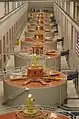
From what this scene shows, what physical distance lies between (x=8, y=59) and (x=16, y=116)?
17.4m

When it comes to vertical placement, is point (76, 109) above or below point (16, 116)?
below

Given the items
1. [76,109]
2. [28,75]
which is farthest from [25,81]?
[76,109]

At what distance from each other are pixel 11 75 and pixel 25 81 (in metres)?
1.32

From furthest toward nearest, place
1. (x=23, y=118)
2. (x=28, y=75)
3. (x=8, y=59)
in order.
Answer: (x=8, y=59) → (x=28, y=75) → (x=23, y=118)

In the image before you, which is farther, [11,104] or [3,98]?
[3,98]

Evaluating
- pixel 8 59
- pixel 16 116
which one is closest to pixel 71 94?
pixel 16 116

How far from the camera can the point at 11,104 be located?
1527cm

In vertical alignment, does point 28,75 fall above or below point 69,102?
above

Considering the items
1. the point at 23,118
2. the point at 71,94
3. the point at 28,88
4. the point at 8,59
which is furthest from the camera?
the point at 8,59

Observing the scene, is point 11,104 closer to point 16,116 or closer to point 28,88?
point 28,88

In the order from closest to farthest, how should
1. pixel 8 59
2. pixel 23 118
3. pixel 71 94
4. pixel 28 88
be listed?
pixel 23 118 < pixel 28 88 < pixel 71 94 < pixel 8 59

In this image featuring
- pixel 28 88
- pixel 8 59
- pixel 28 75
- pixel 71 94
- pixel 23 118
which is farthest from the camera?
pixel 8 59

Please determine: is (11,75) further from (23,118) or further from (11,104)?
(23,118)

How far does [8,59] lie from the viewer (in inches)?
1083
